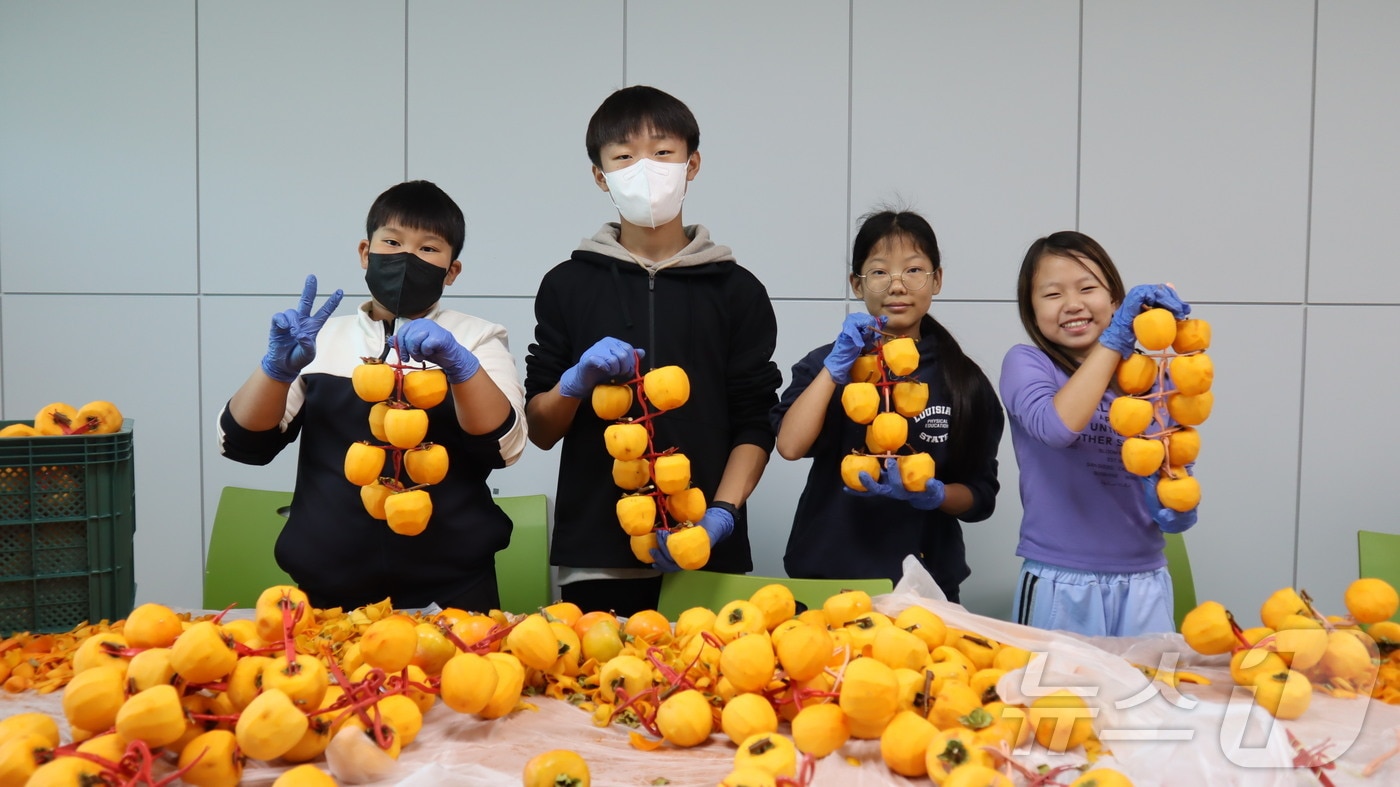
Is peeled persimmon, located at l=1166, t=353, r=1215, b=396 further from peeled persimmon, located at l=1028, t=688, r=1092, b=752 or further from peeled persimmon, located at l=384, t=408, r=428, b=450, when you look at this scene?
peeled persimmon, located at l=384, t=408, r=428, b=450

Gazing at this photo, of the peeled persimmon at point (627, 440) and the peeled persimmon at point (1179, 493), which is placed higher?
the peeled persimmon at point (627, 440)

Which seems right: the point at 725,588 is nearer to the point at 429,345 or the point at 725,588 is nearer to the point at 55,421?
the point at 429,345

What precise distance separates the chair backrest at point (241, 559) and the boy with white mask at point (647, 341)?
0.87m

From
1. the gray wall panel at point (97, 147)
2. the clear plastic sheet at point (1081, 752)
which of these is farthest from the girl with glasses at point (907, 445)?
the gray wall panel at point (97, 147)

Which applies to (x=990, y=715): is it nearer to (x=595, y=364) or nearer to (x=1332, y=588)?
(x=595, y=364)

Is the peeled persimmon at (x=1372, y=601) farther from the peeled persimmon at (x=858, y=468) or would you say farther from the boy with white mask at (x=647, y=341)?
the boy with white mask at (x=647, y=341)

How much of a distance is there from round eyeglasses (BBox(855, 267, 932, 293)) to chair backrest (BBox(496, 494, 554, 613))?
1.13 m

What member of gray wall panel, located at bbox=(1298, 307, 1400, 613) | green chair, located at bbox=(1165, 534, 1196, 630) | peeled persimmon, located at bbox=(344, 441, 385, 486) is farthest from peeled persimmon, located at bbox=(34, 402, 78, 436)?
gray wall panel, located at bbox=(1298, 307, 1400, 613)

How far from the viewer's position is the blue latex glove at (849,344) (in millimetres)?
1779

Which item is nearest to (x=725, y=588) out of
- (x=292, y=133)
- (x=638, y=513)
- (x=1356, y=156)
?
(x=638, y=513)

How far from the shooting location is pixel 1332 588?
3.24 m

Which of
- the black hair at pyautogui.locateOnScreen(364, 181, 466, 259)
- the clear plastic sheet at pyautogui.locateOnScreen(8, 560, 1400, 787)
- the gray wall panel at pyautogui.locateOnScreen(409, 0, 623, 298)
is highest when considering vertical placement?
the gray wall panel at pyautogui.locateOnScreen(409, 0, 623, 298)

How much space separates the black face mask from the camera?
1.77 metres

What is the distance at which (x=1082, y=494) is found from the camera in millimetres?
1939
